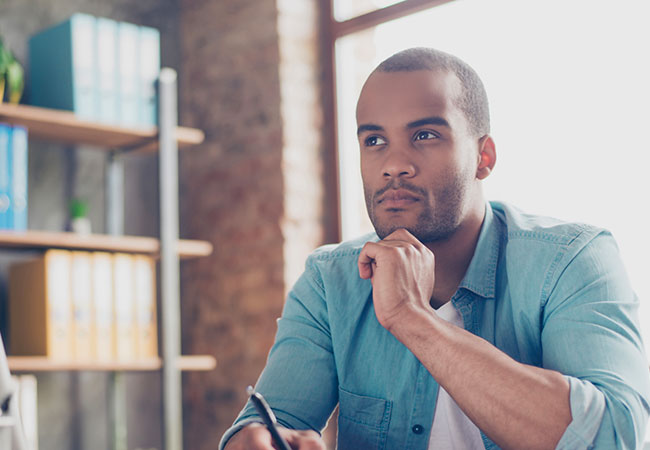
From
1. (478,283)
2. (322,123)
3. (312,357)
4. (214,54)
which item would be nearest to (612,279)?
(478,283)

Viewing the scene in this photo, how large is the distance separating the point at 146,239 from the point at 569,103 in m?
1.54

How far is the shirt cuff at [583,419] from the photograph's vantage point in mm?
1104

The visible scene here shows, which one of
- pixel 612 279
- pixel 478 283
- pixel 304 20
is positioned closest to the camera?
pixel 612 279

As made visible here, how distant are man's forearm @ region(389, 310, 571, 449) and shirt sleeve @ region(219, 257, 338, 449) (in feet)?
0.82

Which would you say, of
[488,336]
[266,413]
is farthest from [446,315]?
[266,413]

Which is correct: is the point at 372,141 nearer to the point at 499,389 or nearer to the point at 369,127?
the point at 369,127

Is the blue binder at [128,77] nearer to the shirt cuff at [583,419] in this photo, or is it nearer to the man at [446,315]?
the man at [446,315]

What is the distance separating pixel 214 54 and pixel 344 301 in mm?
2398

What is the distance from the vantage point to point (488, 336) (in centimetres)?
137

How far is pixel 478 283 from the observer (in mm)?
1395

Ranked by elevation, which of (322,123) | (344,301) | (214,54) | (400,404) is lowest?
(400,404)

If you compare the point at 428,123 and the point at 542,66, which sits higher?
the point at 542,66

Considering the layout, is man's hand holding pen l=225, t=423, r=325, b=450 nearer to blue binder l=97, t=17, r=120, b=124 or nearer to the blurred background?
the blurred background

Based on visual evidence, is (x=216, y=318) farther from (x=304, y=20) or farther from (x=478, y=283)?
(x=478, y=283)
